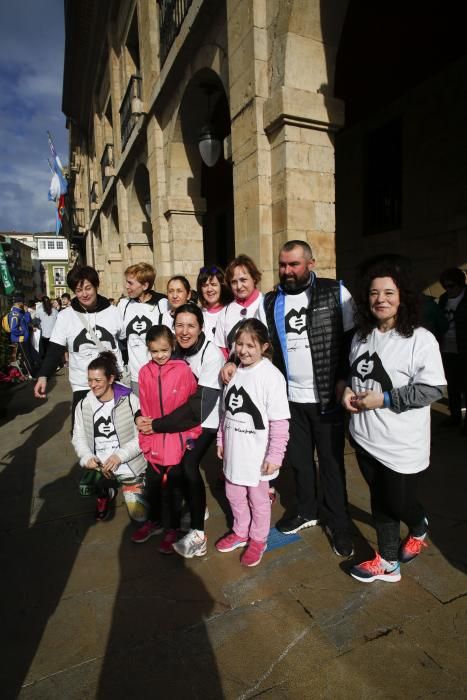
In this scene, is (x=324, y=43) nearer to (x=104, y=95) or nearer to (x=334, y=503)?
(x=334, y=503)

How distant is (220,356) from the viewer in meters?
2.83

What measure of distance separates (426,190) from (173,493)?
734cm

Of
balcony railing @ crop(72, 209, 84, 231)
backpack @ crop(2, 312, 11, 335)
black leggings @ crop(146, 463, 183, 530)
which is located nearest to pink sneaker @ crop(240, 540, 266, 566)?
black leggings @ crop(146, 463, 183, 530)

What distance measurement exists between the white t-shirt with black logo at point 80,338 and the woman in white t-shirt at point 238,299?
3.66 ft

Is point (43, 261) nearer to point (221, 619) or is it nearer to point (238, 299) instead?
point (238, 299)

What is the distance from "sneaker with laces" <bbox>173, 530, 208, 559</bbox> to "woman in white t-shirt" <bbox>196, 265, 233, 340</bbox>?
1519 mm

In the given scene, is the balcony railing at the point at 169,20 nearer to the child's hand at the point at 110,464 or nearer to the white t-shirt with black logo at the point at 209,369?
the white t-shirt with black logo at the point at 209,369

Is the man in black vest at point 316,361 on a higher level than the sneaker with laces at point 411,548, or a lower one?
higher

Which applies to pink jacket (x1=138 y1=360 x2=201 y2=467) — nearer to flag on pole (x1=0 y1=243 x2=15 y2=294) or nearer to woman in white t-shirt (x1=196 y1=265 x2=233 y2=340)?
woman in white t-shirt (x1=196 y1=265 x2=233 y2=340)

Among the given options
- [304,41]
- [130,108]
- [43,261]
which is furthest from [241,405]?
[43,261]

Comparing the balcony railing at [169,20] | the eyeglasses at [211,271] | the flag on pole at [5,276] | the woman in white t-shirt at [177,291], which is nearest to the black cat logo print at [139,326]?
the woman in white t-shirt at [177,291]

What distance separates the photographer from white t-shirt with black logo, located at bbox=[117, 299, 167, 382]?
12.2ft

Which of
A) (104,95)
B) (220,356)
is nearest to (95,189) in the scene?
(104,95)

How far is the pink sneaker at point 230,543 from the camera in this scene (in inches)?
104
